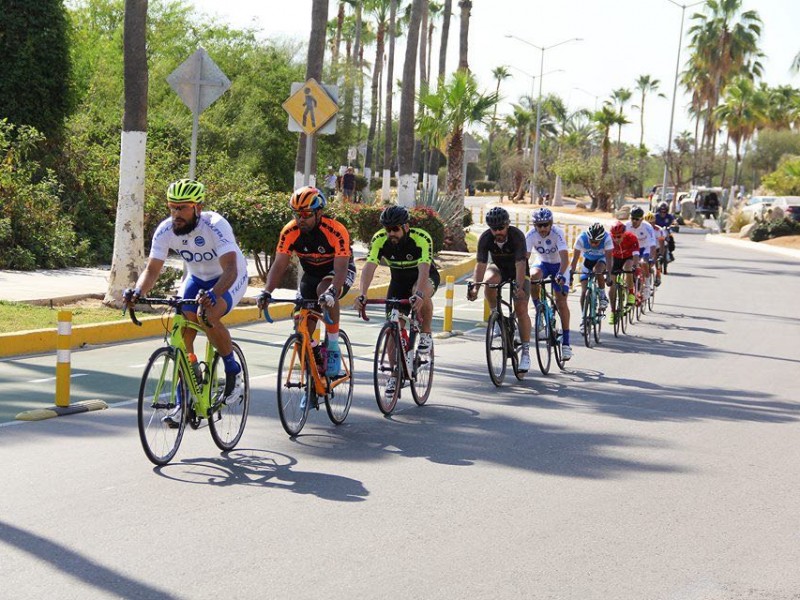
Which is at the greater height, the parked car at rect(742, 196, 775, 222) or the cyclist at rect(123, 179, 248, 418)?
the parked car at rect(742, 196, 775, 222)

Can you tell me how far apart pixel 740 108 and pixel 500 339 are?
3140 inches

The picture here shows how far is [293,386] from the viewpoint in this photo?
349 inches

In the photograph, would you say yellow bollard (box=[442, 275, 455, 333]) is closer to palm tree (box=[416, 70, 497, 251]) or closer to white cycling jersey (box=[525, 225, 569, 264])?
white cycling jersey (box=[525, 225, 569, 264])

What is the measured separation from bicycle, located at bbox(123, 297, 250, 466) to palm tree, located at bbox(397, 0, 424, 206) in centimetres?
2188

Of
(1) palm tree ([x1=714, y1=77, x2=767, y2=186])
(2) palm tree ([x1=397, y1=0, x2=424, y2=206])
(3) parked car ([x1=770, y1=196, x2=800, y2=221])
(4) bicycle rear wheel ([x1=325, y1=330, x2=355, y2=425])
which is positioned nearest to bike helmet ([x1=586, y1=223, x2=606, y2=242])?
(4) bicycle rear wheel ([x1=325, y1=330, x2=355, y2=425])

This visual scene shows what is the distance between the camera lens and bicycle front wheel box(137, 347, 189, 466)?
7539 millimetres

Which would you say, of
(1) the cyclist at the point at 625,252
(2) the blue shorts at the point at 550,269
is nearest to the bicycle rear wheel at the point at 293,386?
(2) the blue shorts at the point at 550,269

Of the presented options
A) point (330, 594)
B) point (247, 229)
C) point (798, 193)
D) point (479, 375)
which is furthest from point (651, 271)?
point (798, 193)

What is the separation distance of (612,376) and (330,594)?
846cm

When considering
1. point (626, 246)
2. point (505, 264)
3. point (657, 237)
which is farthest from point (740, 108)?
point (505, 264)

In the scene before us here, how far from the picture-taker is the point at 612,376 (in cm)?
1336

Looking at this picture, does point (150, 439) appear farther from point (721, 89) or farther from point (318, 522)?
point (721, 89)

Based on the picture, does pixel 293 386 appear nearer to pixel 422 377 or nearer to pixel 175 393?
pixel 175 393

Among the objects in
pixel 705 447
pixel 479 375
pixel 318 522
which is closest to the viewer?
pixel 318 522
